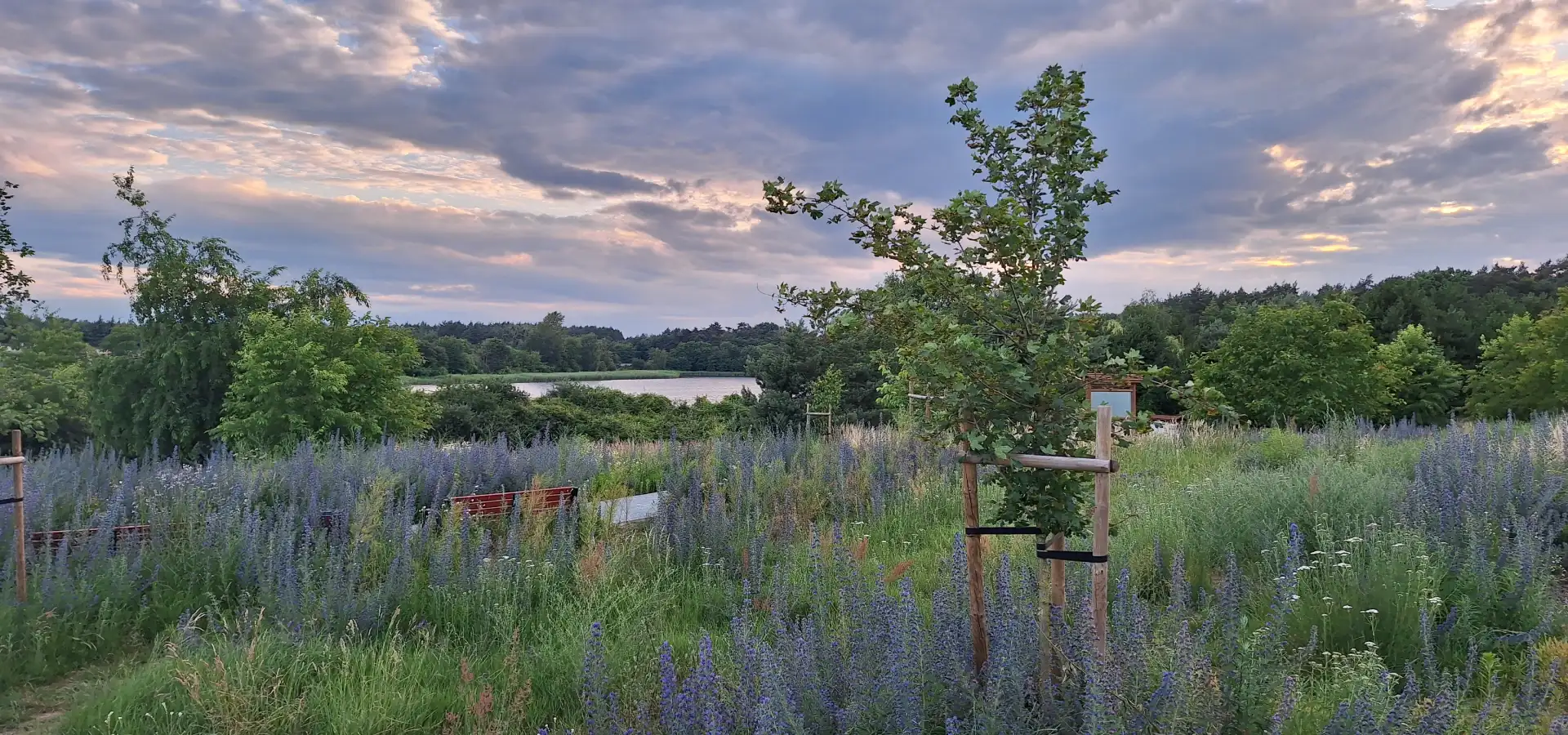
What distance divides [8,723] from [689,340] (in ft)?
137

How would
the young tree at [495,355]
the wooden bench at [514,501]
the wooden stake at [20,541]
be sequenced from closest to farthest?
the wooden stake at [20,541], the wooden bench at [514,501], the young tree at [495,355]

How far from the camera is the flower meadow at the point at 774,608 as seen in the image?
8.68ft

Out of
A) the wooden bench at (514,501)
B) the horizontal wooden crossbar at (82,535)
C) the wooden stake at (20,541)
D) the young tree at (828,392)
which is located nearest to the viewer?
the wooden stake at (20,541)

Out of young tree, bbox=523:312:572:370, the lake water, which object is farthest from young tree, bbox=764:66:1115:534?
young tree, bbox=523:312:572:370

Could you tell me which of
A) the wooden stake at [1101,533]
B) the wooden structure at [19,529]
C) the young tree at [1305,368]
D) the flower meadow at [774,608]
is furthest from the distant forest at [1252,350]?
the wooden stake at [1101,533]

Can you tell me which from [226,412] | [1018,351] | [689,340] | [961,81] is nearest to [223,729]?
[1018,351]

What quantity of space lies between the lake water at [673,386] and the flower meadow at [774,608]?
90.4 feet

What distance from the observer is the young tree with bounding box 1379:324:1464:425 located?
32656 mm

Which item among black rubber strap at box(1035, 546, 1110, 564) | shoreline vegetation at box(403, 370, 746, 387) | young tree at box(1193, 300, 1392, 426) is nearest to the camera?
black rubber strap at box(1035, 546, 1110, 564)

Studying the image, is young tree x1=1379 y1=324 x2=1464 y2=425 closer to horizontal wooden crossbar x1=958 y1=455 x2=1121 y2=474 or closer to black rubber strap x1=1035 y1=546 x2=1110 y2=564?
black rubber strap x1=1035 y1=546 x2=1110 y2=564

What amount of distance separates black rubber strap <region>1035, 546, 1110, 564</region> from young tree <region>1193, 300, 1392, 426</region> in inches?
1008

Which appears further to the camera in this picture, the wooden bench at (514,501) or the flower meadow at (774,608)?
the wooden bench at (514,501)

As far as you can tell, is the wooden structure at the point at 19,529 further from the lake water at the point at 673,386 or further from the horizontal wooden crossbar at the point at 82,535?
the lake water at the point at 673,386

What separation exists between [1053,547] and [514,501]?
4.48 meters
